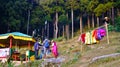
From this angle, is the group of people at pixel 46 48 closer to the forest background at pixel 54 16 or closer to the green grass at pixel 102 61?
the green grass at pixel 102 61

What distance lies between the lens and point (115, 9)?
40.1 m

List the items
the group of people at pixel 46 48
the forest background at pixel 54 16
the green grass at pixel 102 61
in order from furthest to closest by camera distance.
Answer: the forest background at pixel 54 16 < the group of people at pixel 46 48 < the green grass at pixel 102 61

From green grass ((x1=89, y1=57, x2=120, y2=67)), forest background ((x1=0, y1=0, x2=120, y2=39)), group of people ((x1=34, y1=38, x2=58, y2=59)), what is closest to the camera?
green grass ((x1=89, y1=57, x2=120, y2=67))

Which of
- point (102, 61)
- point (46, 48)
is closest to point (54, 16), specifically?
point (46, 48)

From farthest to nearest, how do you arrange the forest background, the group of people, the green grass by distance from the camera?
the forest background < the group of people < the green grass

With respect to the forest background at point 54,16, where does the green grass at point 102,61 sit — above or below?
below

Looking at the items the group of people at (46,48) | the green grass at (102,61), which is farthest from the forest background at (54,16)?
the green grass at (102,61)

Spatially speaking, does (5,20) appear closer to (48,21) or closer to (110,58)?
(48,21)

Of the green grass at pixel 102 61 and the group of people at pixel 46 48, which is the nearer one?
the green grass at pixel 102 61

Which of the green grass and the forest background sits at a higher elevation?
the forest background

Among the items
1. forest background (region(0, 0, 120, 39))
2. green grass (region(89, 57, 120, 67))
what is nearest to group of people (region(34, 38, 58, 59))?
green grass (region(89, 57, 120, 67))

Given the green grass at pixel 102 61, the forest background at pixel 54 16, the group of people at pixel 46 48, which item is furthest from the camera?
the forest background at pixel 54 16

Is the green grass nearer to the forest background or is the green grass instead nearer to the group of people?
the group of people

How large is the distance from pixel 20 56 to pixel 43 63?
3.87 meters
